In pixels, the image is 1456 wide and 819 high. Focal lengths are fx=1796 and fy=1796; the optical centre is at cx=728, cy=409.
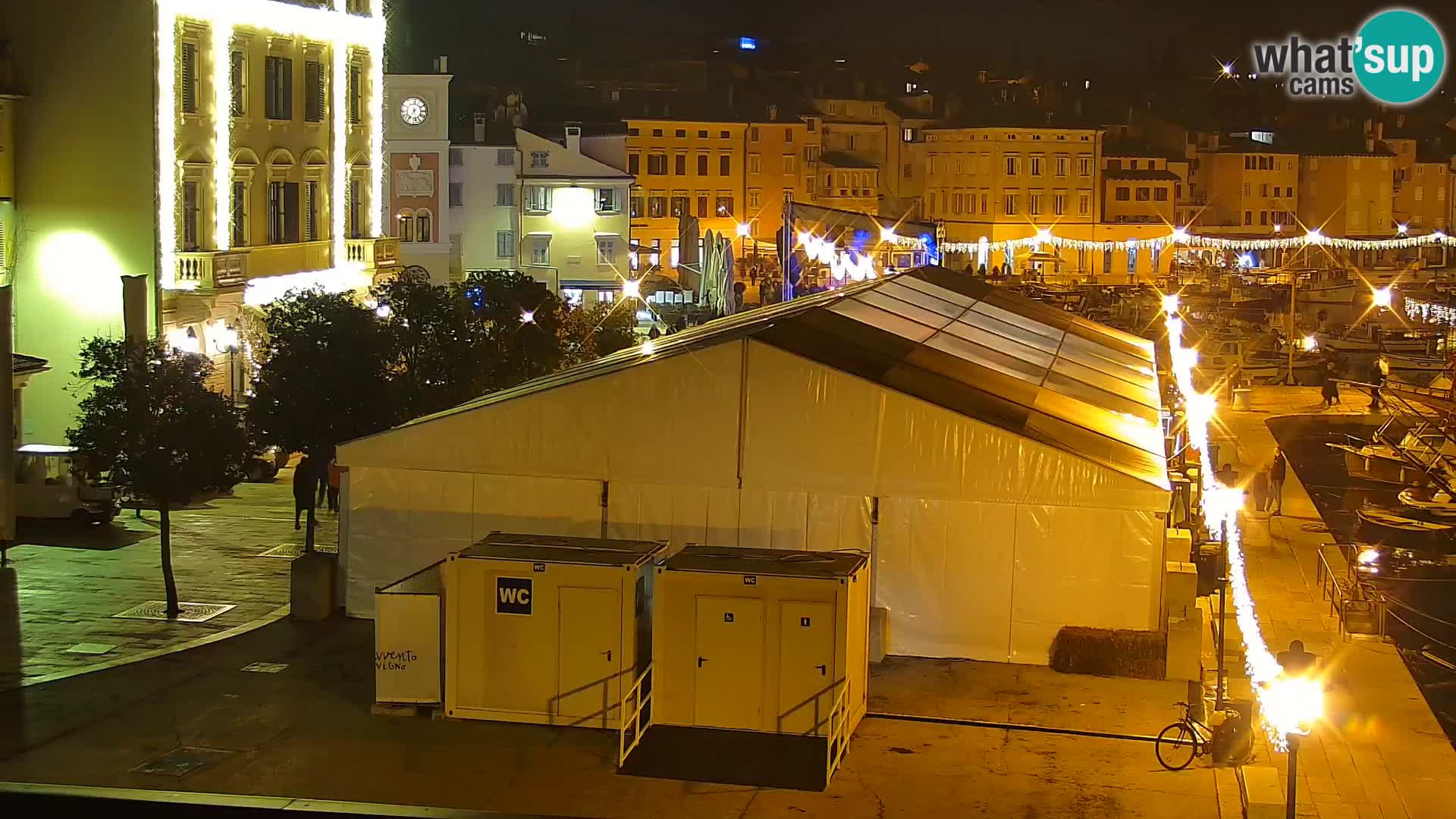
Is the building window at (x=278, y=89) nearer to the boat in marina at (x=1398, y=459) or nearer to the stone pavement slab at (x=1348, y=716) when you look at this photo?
the stone pavement slab at (x=1348, y=716)

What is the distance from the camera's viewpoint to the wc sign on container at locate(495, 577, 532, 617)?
15.3m

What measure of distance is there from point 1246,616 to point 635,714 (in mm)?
8864

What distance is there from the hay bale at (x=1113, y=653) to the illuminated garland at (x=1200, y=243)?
8436 cm

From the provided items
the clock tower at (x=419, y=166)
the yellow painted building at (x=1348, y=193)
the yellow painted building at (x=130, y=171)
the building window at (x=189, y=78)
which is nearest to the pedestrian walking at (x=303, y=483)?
the yellow painted building at (x=130, y=171)

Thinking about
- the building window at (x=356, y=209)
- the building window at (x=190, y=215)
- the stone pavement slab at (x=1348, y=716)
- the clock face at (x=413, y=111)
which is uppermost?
the clock face at (x=413, y=111)

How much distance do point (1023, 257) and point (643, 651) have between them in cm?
9307

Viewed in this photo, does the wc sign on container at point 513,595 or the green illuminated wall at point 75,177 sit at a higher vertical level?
the green illuminated wall at point 75,177

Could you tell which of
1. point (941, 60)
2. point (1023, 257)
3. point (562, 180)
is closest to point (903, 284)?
point (562, 180)

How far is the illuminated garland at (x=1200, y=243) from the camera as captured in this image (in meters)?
107

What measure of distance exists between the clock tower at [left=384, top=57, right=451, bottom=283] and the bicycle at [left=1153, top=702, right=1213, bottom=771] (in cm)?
5089

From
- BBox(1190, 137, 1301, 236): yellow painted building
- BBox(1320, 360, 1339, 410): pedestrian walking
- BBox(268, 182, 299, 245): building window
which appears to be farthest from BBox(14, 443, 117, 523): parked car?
BBox(1190, 137, 1301, 236): yellow painted building

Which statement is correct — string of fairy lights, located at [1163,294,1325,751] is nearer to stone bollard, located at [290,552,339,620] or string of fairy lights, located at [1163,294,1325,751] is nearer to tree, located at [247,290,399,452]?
stone bollard, located at [290,552,339,620]

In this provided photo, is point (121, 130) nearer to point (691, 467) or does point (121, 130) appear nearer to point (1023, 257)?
point (691, 467)

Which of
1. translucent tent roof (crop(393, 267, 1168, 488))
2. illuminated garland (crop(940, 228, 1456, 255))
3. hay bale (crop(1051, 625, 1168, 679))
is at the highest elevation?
illuminated garland (crop(940, 228, 1456, 255))
